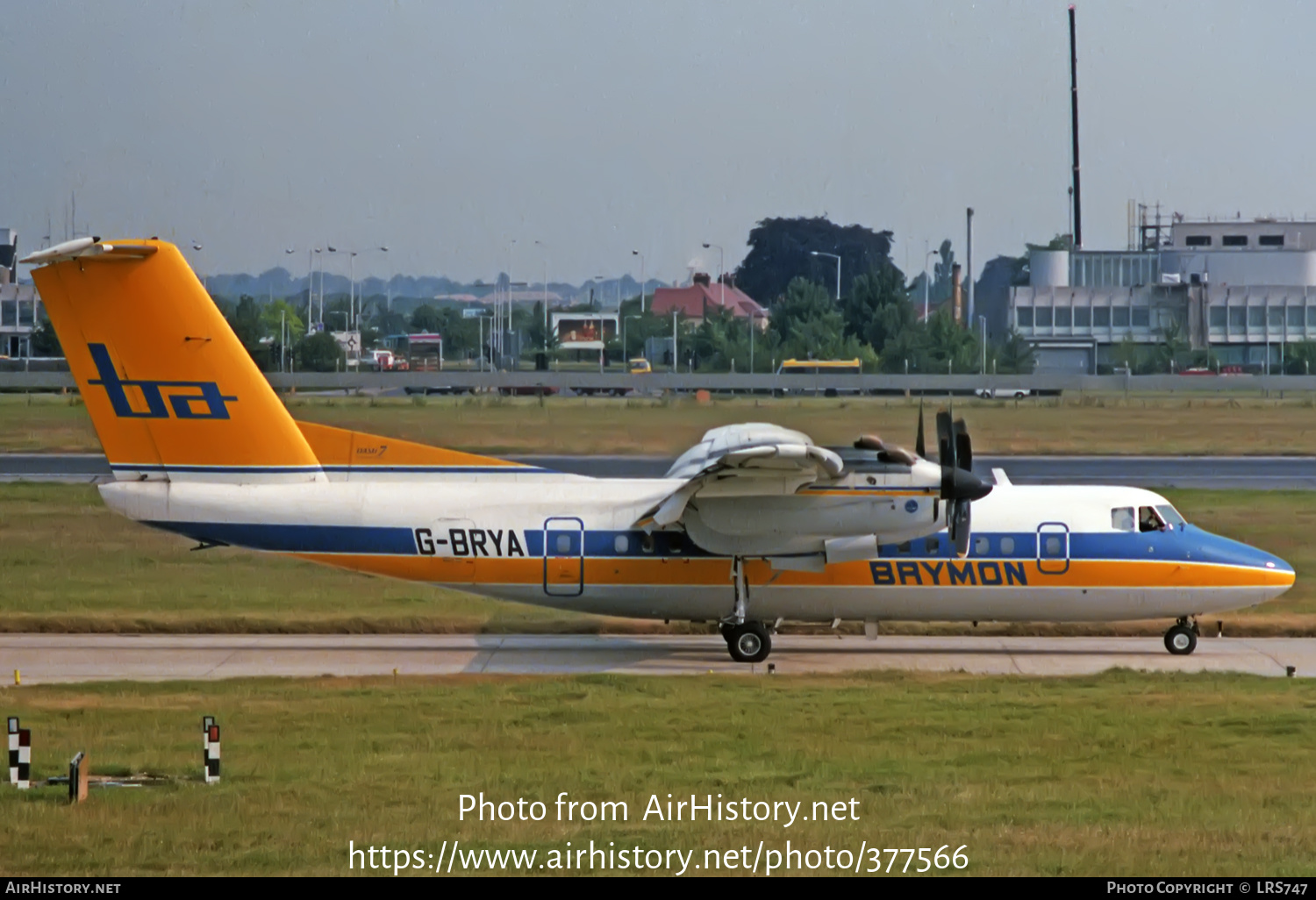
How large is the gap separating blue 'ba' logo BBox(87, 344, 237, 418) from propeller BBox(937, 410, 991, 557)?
10.6 m

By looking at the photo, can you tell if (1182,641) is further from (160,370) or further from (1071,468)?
(1071,468)

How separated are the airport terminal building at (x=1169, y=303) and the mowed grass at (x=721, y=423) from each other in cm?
3870

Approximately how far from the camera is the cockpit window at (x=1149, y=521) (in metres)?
24.8

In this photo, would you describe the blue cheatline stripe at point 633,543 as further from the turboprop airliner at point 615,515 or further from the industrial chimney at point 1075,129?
the industrial chimney at point 1075,129

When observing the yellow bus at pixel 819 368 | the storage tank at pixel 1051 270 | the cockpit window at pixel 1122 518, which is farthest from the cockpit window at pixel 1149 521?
the storage tank at pixel 1051 270

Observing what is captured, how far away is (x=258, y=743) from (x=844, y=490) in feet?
31.6

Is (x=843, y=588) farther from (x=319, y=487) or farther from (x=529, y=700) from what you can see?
(x=319, y=487)

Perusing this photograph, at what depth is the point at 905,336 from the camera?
105m

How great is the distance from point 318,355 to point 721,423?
42.4m

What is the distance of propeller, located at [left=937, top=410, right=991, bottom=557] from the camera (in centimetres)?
2262

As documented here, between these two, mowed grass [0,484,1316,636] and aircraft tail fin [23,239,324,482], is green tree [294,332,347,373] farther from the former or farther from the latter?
aircraft tail fin [23,239,324,482]

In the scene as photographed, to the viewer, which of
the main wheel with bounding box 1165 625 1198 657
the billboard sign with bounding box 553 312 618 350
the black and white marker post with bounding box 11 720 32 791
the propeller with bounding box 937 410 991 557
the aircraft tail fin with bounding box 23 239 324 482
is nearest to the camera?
the black and white marker post with bounding box 11 720 32 791

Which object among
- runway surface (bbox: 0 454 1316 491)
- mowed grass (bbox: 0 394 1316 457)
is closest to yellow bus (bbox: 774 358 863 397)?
mowed grass (bbox: 0 394 1316 457)

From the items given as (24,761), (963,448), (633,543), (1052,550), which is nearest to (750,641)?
(633,543)
